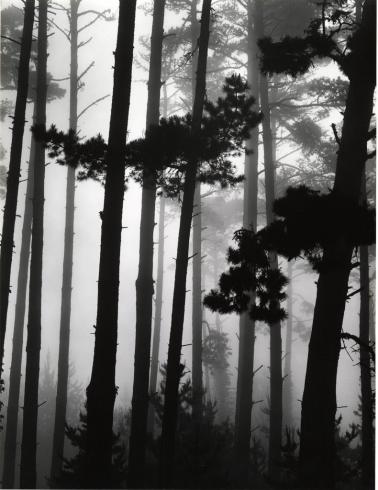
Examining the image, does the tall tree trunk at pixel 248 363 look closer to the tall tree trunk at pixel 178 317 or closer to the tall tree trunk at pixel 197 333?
the tall tree trunk at pixel 197 333

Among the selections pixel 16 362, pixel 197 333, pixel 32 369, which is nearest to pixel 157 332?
pixel 197 333

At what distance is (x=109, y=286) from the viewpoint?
18.7ft

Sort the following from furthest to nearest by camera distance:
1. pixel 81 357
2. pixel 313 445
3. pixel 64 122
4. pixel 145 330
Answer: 1. pixel 81 357
2. pixel 64 122
3. pixel 145 330
4. pixel 313 445

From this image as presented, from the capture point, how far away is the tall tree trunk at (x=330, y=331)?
479 cm

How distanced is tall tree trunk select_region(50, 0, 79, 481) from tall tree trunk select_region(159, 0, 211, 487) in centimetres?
521

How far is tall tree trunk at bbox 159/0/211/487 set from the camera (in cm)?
638

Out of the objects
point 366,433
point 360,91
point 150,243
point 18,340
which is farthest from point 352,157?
point 18,340

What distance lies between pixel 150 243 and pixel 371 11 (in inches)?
209

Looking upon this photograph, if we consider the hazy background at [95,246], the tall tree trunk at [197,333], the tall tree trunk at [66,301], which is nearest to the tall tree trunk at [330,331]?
the hazy background at [95,246]

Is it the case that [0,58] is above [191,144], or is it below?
above

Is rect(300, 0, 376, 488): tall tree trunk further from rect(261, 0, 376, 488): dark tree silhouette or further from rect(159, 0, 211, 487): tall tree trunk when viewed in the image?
rect(159, 0, 211, 487): tall tree trunk

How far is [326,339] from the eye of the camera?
189 inches

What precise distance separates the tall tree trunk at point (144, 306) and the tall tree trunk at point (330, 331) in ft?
10.3

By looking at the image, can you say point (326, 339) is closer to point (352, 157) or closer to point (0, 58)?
point (352, 157)
